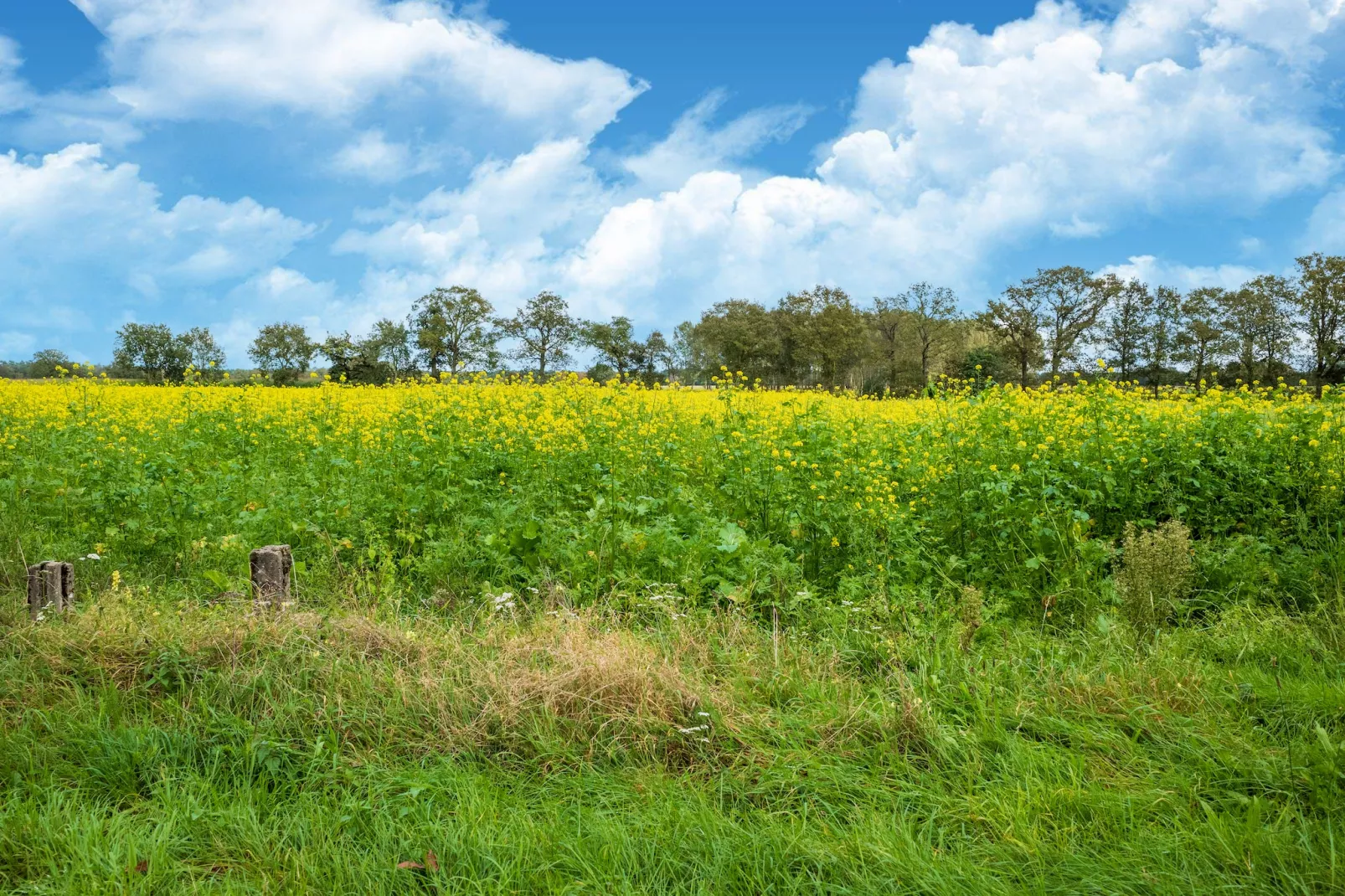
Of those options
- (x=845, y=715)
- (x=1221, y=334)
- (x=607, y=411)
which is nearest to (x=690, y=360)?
(x=1221, y=334)

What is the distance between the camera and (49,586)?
5141 mm

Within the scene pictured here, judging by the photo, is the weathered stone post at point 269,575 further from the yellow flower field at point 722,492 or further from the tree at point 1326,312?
the tree at point 1326,312

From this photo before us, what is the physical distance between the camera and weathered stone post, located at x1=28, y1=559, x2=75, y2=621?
508cm

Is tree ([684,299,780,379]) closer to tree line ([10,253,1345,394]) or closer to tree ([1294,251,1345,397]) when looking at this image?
tree line ([10,253,1345,394])

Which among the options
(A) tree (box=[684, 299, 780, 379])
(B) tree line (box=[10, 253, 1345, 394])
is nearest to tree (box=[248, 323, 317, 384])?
(B) tree line (box=[10, 253, 1345, 394])

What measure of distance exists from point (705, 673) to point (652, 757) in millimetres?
712

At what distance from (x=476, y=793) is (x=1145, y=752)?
2966 millimetres

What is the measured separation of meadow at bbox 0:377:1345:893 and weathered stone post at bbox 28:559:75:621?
0.70 ft

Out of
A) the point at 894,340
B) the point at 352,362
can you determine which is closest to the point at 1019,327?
the point at 894,340

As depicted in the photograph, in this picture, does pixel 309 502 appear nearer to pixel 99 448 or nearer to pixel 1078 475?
pixel 99 448

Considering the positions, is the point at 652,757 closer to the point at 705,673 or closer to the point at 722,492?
the point at 705,673

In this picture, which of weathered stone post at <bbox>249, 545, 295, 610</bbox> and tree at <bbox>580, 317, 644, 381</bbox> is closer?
weathered stone post at <bbox>249, 545, 295, 610</bbox>

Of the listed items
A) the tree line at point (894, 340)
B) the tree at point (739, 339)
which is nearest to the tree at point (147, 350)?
the tree line at point (894, 340)

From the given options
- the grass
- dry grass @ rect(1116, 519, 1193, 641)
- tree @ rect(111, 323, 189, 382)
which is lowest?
the grass
